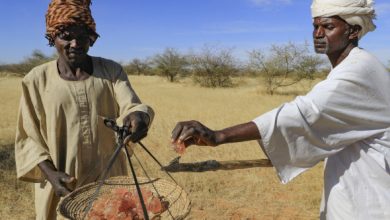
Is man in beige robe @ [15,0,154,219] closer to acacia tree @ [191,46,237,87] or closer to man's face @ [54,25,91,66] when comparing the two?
man's face @ [54,25,91,66]

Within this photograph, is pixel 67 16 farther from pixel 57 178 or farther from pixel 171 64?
pixel 171 64

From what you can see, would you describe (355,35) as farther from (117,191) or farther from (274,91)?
(274,91)

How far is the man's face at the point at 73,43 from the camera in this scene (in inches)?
98.5

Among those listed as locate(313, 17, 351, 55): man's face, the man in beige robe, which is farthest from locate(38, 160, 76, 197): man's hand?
locate(313, 17, 351, 55): man's face

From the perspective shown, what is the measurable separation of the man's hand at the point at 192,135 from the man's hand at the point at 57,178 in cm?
99

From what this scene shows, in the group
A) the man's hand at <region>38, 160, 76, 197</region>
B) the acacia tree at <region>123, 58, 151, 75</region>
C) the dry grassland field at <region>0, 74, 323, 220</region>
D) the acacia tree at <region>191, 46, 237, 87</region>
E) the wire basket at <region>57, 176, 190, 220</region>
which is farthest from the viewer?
the acacia tree at <region>123, 58, 151, 75</region>

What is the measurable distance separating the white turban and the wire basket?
3.93 feet

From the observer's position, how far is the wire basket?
2.20 m

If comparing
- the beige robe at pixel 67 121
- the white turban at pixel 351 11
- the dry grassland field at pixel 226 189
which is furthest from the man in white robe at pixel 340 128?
the dry grassland field at pixel 226 189

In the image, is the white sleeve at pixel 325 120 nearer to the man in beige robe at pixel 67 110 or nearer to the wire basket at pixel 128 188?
the wire basket at pixel 128 188

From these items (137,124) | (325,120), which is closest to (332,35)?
(325,120)

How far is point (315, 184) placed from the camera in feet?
24.1

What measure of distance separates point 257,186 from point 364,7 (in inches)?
219

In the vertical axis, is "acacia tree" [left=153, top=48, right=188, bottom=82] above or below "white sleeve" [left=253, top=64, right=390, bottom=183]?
below
